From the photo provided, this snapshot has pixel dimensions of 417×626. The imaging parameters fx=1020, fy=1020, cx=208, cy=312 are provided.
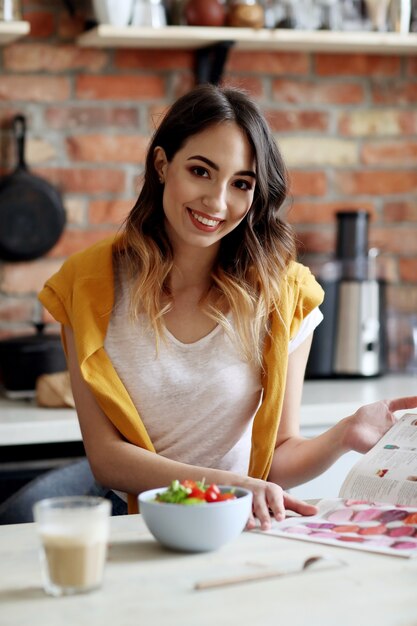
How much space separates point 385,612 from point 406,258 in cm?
218

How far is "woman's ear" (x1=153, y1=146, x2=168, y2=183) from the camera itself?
5.81 feet

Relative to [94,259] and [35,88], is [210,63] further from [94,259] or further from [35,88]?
[94,259]

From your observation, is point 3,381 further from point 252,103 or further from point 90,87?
point 252,103

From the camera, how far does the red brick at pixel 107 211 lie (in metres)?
2.75

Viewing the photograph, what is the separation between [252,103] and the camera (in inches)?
68.2

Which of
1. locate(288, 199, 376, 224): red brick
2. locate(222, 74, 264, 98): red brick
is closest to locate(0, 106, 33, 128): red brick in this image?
locate(222, 74, 264, 98): red brick

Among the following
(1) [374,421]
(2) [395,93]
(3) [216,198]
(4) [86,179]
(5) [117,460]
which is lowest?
(5) [117,460]

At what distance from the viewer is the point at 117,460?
1.65m

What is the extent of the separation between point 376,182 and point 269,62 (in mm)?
480

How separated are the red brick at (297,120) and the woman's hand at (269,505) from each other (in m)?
1.72

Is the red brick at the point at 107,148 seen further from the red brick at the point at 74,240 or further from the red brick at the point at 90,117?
the red brick at the point at 74,240

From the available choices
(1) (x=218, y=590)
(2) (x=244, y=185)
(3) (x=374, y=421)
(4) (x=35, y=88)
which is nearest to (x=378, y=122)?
(4) (x=35, y=88)

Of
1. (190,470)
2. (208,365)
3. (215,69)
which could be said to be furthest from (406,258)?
(190,470)

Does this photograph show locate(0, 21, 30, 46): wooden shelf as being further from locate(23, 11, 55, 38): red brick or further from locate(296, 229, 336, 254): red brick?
locate(296, 229, 336, 254): red brick
